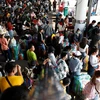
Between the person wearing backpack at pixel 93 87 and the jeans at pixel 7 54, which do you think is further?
the jeans at pixel 7 54

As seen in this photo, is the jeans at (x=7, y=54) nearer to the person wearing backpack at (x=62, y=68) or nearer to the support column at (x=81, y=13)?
the person wearing backpack at (x=62, y=68)

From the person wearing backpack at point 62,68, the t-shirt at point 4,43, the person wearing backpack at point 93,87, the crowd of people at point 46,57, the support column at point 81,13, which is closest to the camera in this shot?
the crowd of people at point 46,57

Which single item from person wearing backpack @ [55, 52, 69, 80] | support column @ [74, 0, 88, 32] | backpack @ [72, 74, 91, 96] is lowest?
backpack @ [72, 74, 91, 96]

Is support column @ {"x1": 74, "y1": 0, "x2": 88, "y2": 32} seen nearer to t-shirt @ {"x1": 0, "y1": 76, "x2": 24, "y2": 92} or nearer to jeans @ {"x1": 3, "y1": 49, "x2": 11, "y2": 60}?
jeans @ {"x1": 3, "y1": 49, "x2": 11, "y2": 60}

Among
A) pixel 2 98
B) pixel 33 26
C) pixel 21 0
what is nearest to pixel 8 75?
pixel 2 98

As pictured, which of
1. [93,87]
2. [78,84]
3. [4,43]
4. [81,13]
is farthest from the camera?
[81,13]

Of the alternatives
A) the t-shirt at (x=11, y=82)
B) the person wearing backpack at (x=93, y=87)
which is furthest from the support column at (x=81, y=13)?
the t-shirt at (x=11, y=82)

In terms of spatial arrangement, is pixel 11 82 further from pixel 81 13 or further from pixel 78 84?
pixel 81 13

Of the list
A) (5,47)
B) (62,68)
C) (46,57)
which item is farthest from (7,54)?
(62,68)

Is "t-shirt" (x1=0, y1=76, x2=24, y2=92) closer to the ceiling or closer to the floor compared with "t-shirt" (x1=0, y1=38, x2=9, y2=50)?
closer to the ceiling

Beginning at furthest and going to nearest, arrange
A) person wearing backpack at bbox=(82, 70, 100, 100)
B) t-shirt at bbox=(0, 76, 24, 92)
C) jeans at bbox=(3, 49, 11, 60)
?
1. jeans at bbox=(3, 49, 11, 60)
2. person wearing backpack at bbox=(82, 70, 100, 100)
3. t-shirt at bbox=(0, 76, 24, 92)

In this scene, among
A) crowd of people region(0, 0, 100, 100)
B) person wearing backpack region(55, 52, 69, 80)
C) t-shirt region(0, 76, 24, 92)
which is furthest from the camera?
person wearing backpack region(55, 52, 69, 80)

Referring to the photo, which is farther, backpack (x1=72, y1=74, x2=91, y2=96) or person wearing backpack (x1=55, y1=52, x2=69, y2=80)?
backpack (x1=72, y1=74, x2=91, y2=96)

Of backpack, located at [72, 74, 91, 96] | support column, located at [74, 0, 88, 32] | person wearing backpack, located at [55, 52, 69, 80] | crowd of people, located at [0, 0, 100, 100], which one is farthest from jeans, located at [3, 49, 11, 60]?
support column, located at [74, 0, 88, 32]
